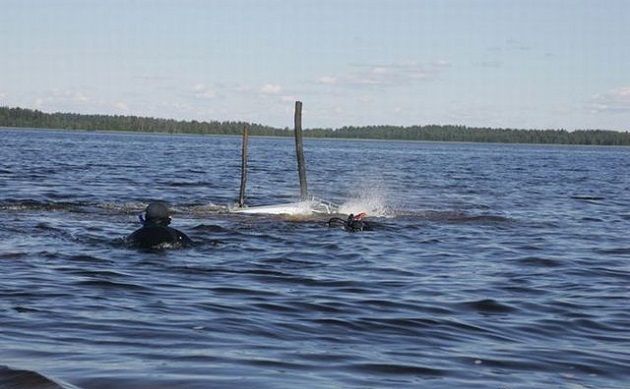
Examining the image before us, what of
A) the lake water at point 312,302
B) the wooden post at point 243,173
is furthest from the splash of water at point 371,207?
the wooden post at point 243,173

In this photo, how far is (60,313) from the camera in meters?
11.9

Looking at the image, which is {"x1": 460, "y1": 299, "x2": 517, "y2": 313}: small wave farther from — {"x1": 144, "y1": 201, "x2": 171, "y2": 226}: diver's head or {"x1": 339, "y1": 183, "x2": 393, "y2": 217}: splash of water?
{"x1": 339, "y1": 183, "x2": 393, "y2": 217}: splash of water

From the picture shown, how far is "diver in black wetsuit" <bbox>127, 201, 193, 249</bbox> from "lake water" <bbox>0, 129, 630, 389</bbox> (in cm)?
28

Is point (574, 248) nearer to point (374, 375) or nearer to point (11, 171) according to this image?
point (374, 375)

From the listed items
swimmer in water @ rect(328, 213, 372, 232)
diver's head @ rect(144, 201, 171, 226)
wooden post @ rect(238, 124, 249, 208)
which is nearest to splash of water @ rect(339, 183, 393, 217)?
wooden post @ rect(238, 124, 249, 208)

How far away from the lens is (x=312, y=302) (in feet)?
43.8

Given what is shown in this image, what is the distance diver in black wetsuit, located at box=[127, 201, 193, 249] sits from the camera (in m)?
17.5

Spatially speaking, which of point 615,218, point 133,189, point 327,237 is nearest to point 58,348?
point 327,237

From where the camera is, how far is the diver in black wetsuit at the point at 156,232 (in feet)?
57.5

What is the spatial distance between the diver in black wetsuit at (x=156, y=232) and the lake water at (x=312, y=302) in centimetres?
28

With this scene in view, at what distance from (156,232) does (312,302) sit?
16.6ft

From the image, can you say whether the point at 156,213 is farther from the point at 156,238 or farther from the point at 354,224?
the point at 354,224

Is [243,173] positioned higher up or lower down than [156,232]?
higher up

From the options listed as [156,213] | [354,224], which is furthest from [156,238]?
[354,224]
